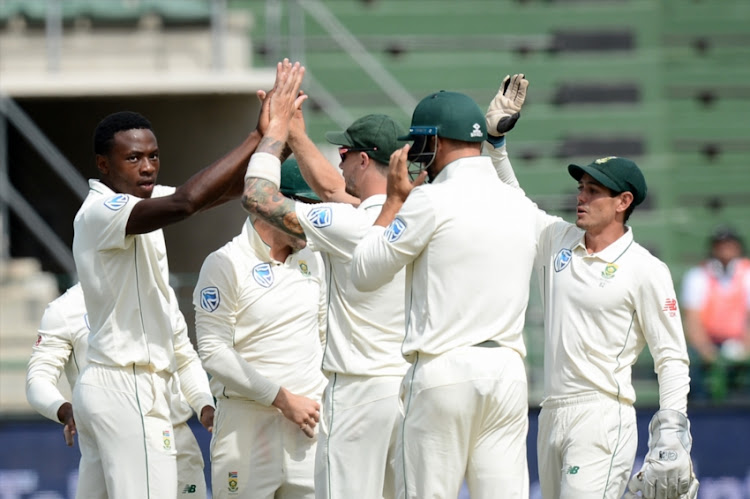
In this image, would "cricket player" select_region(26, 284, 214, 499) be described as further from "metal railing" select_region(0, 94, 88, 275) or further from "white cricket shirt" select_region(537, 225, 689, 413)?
"metal railing" select_region(0, 94, 88, 275)

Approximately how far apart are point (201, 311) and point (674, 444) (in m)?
2.20

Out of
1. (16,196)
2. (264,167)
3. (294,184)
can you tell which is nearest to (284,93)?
(264,167)

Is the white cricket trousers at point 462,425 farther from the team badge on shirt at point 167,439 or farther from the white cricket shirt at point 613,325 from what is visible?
the team badge on shirt at point 167,439

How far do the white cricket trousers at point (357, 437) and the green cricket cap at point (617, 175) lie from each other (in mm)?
1302

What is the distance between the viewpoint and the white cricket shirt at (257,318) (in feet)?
A: 19.6

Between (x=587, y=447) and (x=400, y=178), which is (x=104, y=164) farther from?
(x=587, y=447)

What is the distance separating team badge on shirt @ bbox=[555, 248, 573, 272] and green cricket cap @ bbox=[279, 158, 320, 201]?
1154 millimetres

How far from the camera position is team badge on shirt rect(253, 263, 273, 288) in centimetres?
604

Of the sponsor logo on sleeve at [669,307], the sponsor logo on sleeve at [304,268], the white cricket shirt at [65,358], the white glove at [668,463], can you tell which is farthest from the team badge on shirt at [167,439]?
the sponsor logo on sleeve at [669,307]

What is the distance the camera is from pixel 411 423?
4805 millimetres

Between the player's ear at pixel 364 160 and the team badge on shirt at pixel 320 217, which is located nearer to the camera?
the team badge on shirt at pixel 320 217

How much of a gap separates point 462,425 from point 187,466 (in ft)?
5.75

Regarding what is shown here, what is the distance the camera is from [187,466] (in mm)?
5996

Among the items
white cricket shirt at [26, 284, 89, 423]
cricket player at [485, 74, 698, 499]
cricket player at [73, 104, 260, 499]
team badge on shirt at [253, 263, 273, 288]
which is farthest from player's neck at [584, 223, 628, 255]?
white cricket shirt at [26, 284, 89, 423]
